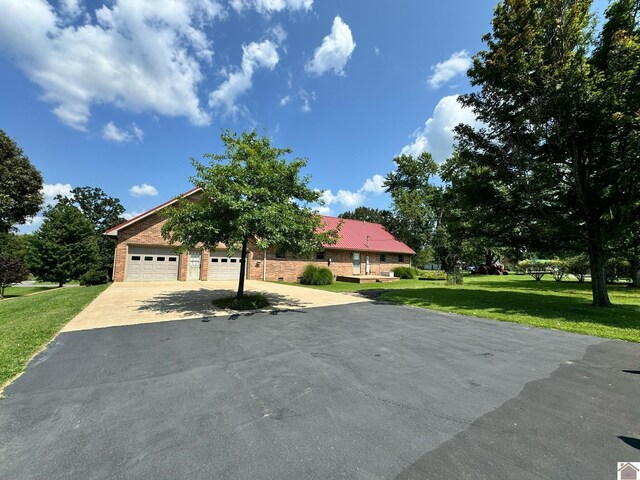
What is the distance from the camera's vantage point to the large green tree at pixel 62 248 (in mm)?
21281

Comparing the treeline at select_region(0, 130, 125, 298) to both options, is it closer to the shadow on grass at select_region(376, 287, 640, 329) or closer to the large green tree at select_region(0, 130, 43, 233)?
the large green tree at select_region(0, 130, 43, 233)

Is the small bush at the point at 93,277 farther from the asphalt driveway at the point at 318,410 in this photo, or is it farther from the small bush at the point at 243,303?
the asphalt driveway at the point at 318,410

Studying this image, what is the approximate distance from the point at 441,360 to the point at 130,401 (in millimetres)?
4894

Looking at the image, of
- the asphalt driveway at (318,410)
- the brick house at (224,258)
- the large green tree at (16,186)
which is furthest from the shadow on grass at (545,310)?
the large green tree at (16,186)

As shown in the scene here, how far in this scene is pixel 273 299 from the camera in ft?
42.6

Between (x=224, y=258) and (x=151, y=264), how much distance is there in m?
4.94

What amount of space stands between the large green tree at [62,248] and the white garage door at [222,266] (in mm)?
9301

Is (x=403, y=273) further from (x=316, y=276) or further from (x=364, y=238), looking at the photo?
(x=316, y=276)

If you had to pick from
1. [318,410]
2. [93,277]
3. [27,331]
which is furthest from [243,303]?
[93,277]

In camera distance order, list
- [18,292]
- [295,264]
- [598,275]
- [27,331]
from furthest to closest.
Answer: [295,264], [18,292], [598,275], [27,331]

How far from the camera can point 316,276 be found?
2111cm

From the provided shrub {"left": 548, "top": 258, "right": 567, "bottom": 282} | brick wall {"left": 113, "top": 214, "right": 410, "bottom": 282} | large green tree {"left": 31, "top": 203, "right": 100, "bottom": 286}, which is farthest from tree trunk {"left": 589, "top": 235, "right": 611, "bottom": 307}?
large green tree {"left": 31, "top": 203, "right": 100, "bottom": 286}

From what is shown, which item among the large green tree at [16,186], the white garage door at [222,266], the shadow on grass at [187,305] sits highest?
the large green tree at [16,186]

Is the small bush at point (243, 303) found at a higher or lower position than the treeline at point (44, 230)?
lower
